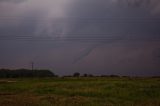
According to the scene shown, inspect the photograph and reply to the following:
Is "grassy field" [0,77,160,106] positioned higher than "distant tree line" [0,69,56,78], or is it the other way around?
"distant tree line" [0,69,56,78]

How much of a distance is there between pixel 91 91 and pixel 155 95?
782 cm

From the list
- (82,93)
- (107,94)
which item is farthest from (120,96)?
(82,93)

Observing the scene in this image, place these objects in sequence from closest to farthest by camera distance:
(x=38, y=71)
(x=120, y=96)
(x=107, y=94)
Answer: (x=120, y=96)
(x=107, y=94)
(x=38, y=71)

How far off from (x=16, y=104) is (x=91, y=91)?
54.9 feet

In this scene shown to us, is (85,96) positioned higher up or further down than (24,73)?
further down

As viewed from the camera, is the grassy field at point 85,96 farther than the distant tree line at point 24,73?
No

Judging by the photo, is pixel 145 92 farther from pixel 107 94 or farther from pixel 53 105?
pixel 53 105

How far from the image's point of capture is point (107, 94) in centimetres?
3919

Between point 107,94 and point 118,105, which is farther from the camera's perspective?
point 107,94

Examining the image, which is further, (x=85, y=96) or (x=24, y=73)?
(x=24, y=73)

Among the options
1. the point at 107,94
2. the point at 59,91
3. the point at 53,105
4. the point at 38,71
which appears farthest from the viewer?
the point at 38,71

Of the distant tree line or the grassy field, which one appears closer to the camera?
the grassy field

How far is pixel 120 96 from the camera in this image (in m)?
36.8

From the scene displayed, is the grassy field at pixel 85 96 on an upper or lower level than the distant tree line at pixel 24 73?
lower
